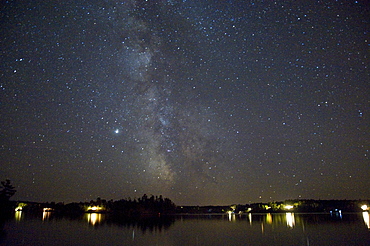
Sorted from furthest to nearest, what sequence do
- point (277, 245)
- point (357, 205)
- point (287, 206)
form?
1. point (287, 206)
2. point (357, 205)
3. point (277, 245)

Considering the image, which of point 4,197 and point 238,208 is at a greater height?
point 4,197

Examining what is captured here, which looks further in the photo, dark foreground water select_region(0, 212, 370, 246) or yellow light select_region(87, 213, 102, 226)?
yellow light select_region(87, 213, 102, 226)

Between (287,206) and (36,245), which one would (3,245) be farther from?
(287,206)

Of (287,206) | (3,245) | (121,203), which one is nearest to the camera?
(3,245)

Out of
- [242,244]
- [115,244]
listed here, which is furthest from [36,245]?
[242,244]

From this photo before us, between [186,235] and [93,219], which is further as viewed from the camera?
[93,219]

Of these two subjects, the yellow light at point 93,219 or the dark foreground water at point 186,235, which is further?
the yellow light at point 93,219

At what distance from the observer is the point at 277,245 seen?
17.3 metres

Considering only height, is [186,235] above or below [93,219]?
above

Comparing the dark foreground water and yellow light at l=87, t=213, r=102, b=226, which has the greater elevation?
the dark foreground water

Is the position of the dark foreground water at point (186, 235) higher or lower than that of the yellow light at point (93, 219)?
higher

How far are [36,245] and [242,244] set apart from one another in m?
13.3

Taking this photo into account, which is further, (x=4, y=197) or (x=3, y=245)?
(x=4, y=197)

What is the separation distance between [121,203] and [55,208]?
143 feet
